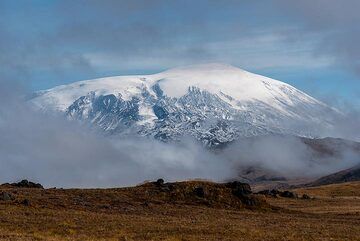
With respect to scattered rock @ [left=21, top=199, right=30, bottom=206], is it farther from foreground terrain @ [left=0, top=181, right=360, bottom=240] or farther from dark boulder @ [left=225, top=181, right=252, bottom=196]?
dark boulder @ [left=225, top=181, right=252, bottom=196]

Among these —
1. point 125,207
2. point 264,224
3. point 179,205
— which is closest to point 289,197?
point 179,205

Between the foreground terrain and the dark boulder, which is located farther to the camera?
the dark boulder

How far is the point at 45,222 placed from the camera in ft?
177

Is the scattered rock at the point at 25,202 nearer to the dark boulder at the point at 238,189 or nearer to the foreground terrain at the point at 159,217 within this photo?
the foreground terrain at the point at 159,217

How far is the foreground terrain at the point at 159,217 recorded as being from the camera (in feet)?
157

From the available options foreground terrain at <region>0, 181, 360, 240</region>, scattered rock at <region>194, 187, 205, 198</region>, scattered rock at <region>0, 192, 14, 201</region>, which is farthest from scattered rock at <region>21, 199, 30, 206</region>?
scattered rock at <region>194, 187, 205, 198</region>

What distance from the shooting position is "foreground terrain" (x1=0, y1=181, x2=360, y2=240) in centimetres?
4784

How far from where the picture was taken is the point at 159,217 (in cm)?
6247

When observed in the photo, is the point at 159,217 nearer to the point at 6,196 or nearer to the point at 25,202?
the point at 25,202

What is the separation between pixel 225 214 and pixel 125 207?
1143 centimetres

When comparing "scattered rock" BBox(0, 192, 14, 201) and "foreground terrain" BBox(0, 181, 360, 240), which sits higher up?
"scattered rock" BBox(0, 192, 14, 201)

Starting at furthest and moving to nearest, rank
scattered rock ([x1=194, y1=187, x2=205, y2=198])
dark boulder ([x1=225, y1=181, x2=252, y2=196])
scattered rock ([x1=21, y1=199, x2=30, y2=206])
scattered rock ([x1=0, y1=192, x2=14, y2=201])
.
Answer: dark boulder ([x1=225, y1=181, x2=252, y2=196])
scattered rock ([x1=194, y1=187, x2=205, y2=198])
scattered rock ([x1=0, y1=192, x2=14, y2=201])
scattered rock ([x1=21, y1=199, x2=30, y2=206])

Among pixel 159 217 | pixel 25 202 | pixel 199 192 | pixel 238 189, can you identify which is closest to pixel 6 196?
pixel 25 202

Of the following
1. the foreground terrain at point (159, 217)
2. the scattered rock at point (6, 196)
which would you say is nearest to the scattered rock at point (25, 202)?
the foreground terrain at point (159, 217)
